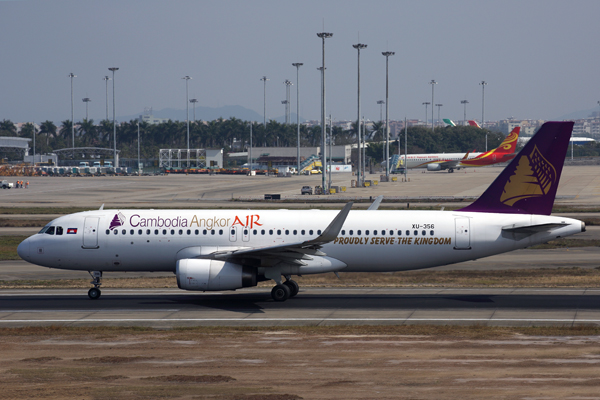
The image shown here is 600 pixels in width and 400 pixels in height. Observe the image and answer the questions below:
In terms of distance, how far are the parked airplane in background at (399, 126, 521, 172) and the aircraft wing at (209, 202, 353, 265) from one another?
145023mm

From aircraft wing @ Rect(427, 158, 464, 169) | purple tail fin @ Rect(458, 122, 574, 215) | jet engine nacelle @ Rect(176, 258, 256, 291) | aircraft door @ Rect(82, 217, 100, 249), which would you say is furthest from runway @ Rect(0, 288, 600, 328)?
aircraft wing @ Rect(427, 158, 464, 169)

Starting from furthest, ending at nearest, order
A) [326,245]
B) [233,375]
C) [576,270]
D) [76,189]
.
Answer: [76,189] → [576,270] → [326,245] → [233,375]

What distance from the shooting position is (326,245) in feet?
96.4

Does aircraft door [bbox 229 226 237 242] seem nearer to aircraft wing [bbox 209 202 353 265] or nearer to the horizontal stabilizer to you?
aircraft wing [bbox 209 202 353 265]

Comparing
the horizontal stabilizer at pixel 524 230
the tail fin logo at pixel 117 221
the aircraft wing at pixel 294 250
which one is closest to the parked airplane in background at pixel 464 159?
the horizontal stabilizer at pixel 524 230

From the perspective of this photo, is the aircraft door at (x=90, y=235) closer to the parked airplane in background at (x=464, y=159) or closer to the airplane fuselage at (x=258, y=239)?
the airplane fuselage at (x=258, y=239)

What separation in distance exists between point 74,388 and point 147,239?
13058 millimetres

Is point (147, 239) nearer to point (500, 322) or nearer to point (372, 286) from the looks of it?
point (372, 286)

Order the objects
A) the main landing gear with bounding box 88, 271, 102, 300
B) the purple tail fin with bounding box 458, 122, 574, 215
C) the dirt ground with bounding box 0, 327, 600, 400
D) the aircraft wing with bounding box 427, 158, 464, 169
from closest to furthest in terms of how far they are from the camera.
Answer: the dirt ground with bounding box 0, 327, 600, 400, the main landing gear with bounding box 88, 271, 102, 300, the purple tail fin with bounding box 458, 122, 574, 215, the aircraft wing with bounding box 427, 158, 464, 169

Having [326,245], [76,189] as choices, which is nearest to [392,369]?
[326,245]

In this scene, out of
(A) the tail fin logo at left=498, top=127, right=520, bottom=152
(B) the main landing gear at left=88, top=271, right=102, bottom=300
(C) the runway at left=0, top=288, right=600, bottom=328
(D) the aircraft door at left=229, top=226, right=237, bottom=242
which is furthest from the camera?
(A) the tail fin logo at left=498, top=127, right=520, bottom=152

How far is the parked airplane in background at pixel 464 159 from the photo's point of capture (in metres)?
166

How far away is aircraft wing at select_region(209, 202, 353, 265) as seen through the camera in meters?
26.3

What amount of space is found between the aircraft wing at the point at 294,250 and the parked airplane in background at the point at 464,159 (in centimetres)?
14502
